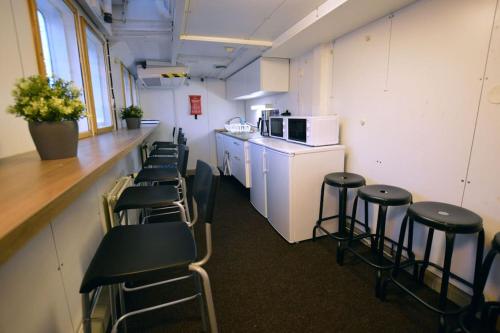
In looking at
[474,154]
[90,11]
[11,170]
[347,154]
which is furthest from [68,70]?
[474,154]

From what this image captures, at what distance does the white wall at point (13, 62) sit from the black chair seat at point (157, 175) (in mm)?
925

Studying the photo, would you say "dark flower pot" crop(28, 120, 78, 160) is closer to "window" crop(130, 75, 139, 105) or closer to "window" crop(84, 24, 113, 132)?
"window" crop(84, 24, 113, 132)

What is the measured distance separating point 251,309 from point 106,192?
126 cm

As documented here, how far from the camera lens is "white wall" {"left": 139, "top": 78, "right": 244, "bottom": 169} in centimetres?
503

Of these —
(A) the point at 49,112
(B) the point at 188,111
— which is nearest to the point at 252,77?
(B) the point at 188,111

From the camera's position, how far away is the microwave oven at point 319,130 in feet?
7.57

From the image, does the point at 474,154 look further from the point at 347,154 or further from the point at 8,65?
the point at 8,65

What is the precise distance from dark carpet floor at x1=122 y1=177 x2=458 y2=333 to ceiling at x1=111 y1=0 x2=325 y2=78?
209 centimetres

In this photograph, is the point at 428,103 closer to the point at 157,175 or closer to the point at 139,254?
the point at 139,254

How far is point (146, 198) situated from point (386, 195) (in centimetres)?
161

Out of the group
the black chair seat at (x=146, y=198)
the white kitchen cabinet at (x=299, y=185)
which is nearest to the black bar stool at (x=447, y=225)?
the white kitchen cabinet at (x=299, y=185)

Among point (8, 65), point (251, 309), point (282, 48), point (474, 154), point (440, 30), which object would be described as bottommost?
point (251, 309)

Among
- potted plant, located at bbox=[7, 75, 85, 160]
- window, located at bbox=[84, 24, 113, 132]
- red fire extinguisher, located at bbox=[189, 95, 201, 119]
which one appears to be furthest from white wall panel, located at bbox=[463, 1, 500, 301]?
red fire extinguisher, located at bbox=[189, 95, 201, 119]

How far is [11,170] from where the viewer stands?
0.81 metres
